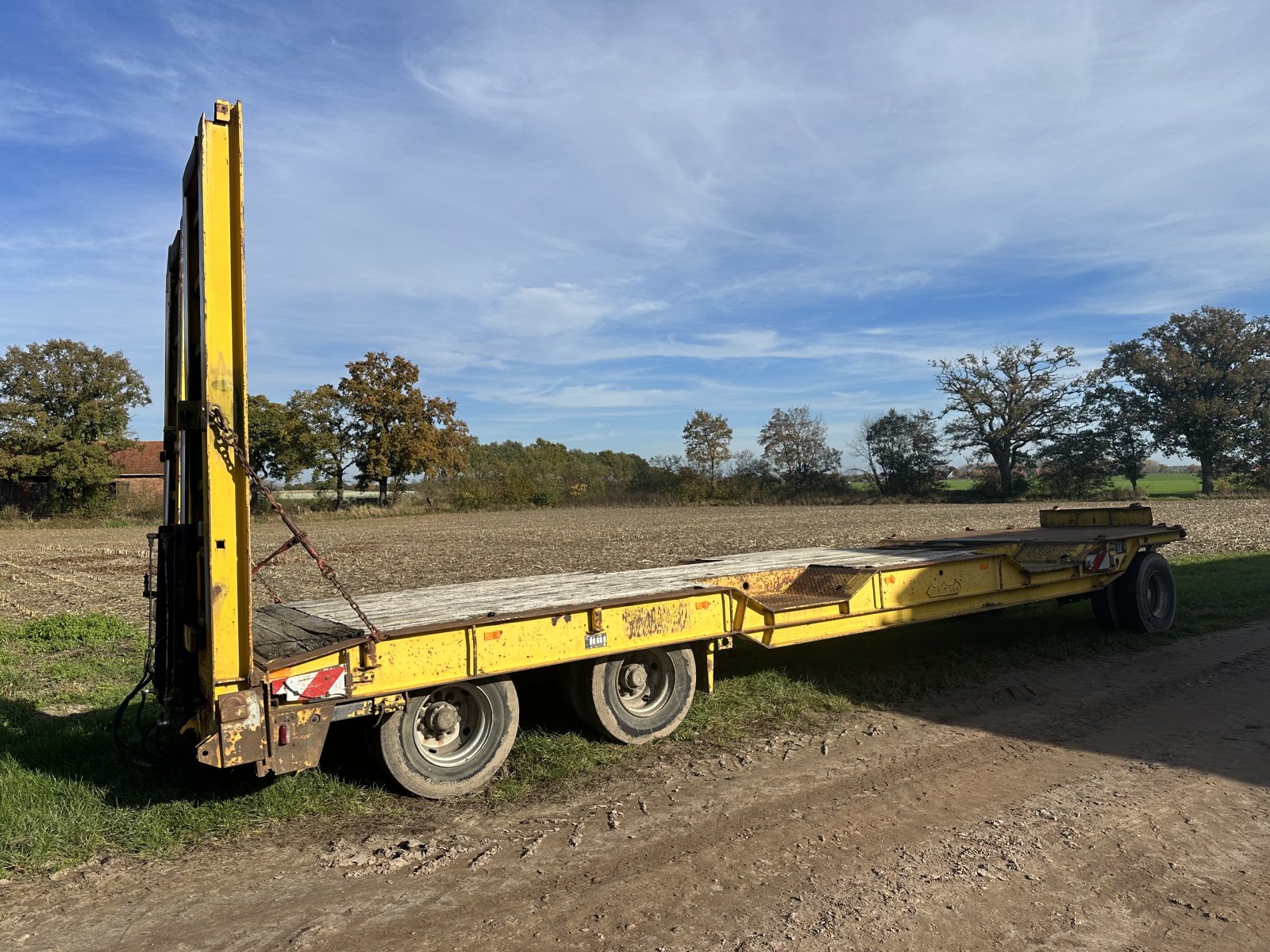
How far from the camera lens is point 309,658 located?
4.25m

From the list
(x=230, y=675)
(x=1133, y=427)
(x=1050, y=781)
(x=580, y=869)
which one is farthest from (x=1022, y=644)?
(x=1133, y=427)

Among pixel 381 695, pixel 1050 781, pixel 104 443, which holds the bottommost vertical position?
pixel 1050 781

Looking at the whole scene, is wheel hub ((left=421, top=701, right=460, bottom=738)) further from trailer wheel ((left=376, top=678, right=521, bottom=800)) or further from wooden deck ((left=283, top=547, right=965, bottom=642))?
wooden deck ((left=283, top=547, right=965, bottom=642))

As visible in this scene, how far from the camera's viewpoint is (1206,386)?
196ft

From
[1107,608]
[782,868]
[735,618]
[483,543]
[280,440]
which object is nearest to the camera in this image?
[782,868]

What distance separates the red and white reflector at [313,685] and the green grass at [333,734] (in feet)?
2.64

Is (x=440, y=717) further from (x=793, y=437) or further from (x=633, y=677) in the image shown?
(x=793, y=437)

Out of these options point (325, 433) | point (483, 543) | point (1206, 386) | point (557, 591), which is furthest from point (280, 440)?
point (1206, 386)

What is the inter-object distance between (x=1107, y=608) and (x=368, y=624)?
8308 millimetres

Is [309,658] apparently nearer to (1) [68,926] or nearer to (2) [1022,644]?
(1) [68,926]

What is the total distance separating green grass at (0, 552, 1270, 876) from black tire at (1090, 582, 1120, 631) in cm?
22

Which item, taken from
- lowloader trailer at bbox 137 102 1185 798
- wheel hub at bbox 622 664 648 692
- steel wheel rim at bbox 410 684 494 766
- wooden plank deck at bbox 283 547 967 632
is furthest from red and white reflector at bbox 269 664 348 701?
wheel hub at bbox 622 664 648 692

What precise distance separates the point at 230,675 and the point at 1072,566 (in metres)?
7.75

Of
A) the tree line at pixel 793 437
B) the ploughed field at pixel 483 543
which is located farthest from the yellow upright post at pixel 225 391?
the tree line at pixel 793 437
